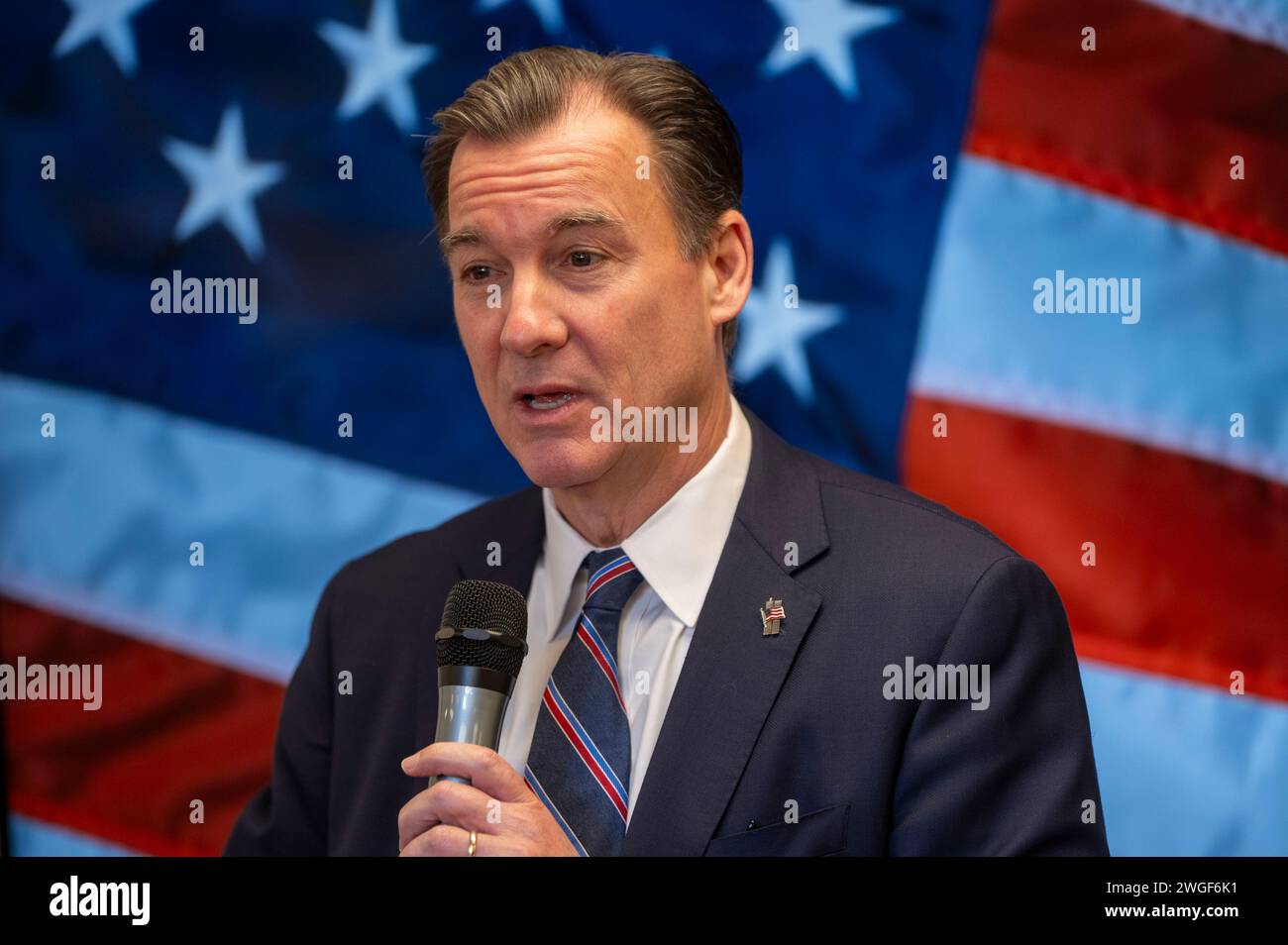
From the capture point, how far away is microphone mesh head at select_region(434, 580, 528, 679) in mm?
1577

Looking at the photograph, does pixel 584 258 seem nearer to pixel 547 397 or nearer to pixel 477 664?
pixel 547 397

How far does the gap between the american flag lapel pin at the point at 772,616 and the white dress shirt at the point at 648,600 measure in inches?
4.1

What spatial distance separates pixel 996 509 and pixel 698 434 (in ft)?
3.08

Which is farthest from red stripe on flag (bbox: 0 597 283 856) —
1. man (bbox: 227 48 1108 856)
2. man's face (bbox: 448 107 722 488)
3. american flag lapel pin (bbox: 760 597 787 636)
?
american flag lapel pin (bbox: 760 597 787 636)

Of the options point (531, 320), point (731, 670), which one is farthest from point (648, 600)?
point (531, 320)

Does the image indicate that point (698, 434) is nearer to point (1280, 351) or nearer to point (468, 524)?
point (468, 524)

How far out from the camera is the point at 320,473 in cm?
297

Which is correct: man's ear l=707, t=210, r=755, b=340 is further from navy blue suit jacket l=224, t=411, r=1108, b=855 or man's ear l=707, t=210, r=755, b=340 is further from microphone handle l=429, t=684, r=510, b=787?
microphone handle l=429, t=684, r=510, b=787

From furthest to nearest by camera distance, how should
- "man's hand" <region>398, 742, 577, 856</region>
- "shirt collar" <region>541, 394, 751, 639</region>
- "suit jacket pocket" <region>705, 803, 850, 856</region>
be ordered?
"shirt collar" <region>541, 394, 751, 639</region> → "suit jacket pocket" <region>705, 803, 850, 856</region> → "man's hand" <region>398, 742, 577, 856</region>

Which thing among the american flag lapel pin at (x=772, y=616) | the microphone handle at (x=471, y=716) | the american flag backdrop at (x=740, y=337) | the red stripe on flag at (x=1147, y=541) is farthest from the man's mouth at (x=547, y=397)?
the red stripe on flag at (x=1147, y=541)

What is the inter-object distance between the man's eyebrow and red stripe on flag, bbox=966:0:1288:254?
3.87ft

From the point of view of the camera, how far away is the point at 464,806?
1.49 metres

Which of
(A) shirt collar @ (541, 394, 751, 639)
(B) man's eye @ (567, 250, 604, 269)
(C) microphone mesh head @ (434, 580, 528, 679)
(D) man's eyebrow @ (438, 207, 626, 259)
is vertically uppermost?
(D) man's eyebrow @ (438, 207, 626, 259)
